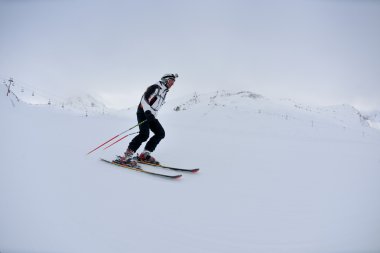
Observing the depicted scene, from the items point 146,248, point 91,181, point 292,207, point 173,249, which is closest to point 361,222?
point 292,207

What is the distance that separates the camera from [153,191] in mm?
3906

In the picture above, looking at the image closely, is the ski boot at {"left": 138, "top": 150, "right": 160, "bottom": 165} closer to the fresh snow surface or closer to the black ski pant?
the black ski pant

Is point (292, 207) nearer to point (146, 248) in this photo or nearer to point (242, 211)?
point (242, 211)

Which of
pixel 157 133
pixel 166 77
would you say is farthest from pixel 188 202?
pixel 166 77

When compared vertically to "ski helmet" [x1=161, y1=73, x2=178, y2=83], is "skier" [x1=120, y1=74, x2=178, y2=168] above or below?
below

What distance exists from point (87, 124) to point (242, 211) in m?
8.29

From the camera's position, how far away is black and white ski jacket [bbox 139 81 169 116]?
5.95m

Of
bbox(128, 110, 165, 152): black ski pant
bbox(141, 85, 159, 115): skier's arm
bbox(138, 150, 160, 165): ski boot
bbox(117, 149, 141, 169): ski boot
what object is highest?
bbox(141, 85, 159, 115): skier's arm

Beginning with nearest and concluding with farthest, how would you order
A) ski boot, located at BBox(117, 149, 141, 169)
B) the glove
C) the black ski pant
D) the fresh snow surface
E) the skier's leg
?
the fresh snow surface → ski boot, located at BBox(117, 149, 141, 169) → the glove → the black ski pant → the skier's leg

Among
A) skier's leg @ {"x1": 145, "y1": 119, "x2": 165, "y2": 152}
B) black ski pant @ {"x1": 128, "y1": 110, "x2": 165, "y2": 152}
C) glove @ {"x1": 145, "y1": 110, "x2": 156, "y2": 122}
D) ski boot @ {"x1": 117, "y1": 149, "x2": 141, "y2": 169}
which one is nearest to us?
ski boot @ {"x1": 117, "y1": 149, "x2": 141, "y2": 169}

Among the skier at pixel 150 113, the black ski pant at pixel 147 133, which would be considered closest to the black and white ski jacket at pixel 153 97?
the skier at pixel 150 113

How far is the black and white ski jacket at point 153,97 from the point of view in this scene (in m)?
5.95

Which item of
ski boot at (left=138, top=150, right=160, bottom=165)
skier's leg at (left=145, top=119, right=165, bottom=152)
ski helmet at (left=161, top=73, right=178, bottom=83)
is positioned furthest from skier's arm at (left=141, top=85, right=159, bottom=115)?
ski boot at (left=138, top=150, right=160, bottom=165)

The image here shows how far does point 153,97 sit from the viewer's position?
5.96 metres
